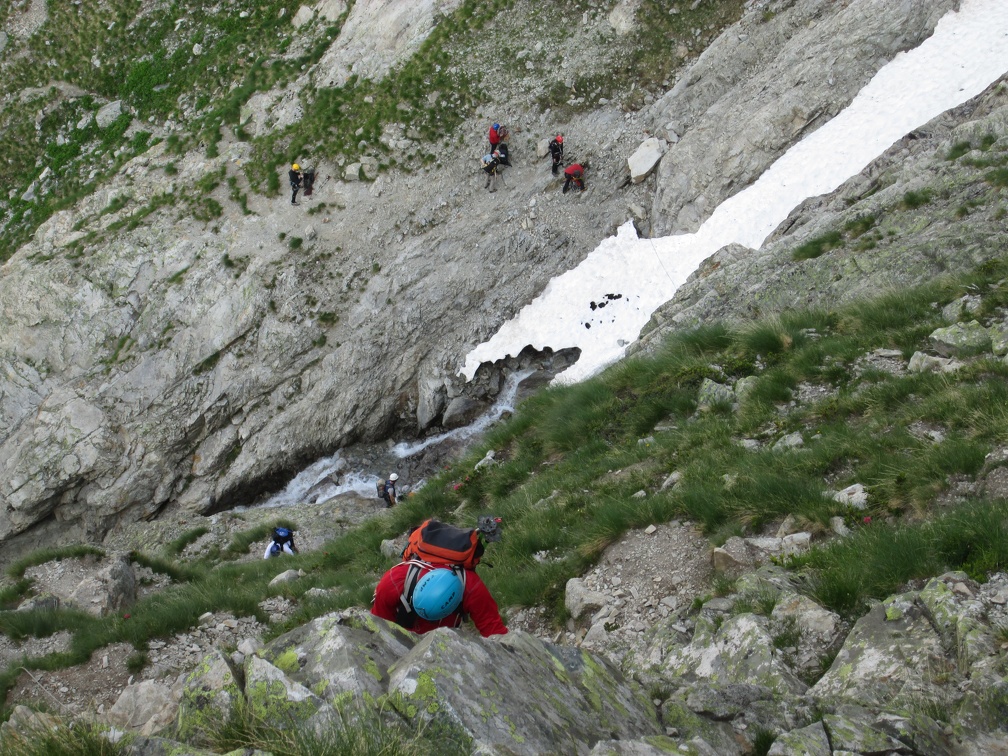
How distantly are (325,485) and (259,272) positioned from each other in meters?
8.79

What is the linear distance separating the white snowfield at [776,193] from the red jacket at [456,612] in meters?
14.1

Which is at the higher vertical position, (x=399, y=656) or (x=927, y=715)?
(x=399, y=656)

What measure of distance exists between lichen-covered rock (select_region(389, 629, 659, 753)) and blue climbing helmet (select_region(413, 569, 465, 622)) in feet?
2.34

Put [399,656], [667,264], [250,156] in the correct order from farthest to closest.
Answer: [250,156] < [667,264] < [399,656]

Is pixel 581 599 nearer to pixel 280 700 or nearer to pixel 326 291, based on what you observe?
pixel 280 700

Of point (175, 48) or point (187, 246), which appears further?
point (175, 48)

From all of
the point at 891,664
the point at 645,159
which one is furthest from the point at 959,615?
the point at 645,159

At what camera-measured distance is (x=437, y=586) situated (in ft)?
18.1

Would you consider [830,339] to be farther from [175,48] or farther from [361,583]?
[175,48]

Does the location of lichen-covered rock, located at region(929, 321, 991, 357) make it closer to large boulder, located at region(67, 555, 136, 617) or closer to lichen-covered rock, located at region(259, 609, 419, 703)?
lichen-covered rock, located at region(259, 609, 419, 703)

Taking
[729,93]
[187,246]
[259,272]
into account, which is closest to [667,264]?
[729,93]

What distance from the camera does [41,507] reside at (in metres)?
25.6

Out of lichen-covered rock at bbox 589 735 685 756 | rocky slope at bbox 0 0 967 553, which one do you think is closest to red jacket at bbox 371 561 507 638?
lichen-covered rock at bbox 589 735 685 756

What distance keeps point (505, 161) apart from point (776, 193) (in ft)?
34.8
